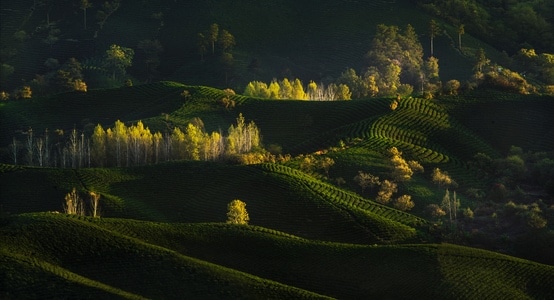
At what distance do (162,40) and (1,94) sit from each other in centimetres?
4004

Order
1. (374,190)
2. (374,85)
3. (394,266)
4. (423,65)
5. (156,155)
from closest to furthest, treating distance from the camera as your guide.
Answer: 1. (394,266)
2. (374,190)
3. (156,155)
4. (374,85)
5. (423,65)

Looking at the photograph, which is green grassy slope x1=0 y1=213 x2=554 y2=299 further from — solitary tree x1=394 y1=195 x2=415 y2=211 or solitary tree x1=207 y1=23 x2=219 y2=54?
solitary tree x1=207 y1=23 x2=219 y2=54

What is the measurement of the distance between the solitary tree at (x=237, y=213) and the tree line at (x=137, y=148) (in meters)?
17.0

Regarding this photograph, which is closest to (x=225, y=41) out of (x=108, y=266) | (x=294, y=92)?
(x=294, y=92)

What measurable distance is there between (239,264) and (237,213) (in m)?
14.0

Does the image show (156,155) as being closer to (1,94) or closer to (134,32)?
(1,94)

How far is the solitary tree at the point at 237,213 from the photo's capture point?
9106cm

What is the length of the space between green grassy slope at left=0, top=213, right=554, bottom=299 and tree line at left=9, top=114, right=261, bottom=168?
2833cm

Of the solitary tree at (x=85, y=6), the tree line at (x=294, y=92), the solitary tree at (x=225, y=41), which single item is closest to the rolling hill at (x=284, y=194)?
the solitary tree at (x=225, y=41)

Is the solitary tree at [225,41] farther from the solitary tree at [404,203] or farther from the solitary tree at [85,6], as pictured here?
the solitary tree at [404,203]

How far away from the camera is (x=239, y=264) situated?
78000mm

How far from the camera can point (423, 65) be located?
6619 inches

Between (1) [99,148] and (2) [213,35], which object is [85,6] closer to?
(2) [213,35]

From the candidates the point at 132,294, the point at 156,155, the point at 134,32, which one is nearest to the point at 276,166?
the point at 156,155
